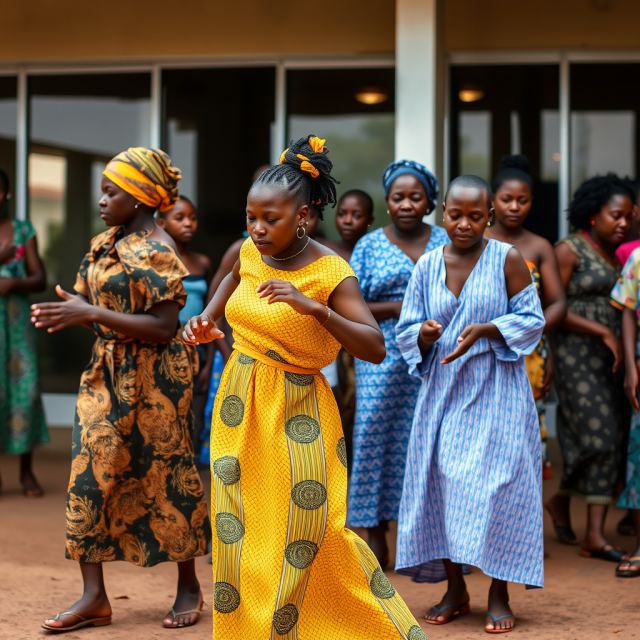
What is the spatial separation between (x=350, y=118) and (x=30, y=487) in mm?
4227

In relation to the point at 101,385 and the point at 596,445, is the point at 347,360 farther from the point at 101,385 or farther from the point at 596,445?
the point at 101,385

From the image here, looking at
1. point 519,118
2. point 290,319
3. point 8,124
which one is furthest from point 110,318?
point 8,124

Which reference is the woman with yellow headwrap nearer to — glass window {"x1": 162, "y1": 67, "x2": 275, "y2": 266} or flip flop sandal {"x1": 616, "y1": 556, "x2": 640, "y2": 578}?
flip flop sandal {"x1": 616, "y1": 556, "x2": 640, "y2": 578}

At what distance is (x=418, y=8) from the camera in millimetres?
6383

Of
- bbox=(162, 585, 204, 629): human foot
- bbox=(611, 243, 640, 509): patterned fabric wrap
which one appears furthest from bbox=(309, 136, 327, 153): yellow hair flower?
bbox=(611, 243, 640, 509): patterned fabric wrap

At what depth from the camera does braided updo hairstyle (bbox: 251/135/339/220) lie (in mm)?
2984

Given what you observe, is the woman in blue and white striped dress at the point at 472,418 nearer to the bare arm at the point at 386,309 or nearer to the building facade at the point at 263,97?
the bare arm at the point at 386,309

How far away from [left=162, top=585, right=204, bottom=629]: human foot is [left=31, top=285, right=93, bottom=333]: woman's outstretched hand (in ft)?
4.16

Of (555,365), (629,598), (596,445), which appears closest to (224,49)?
(555,365)

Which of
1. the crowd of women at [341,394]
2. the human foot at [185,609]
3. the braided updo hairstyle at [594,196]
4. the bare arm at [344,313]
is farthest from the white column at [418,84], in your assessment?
the bare arm at [344,313]

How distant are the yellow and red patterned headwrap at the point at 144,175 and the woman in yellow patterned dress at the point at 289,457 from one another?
1.00 meters

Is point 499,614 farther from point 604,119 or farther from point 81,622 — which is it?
point 604,119

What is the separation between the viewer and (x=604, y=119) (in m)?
7.84

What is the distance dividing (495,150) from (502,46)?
880mm
